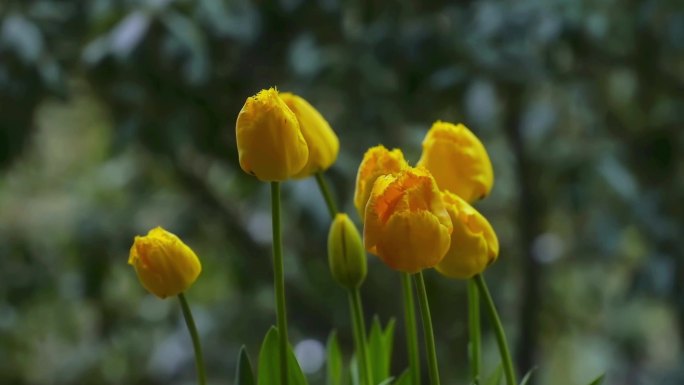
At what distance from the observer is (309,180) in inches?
39.2

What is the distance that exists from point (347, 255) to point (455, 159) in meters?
0.06

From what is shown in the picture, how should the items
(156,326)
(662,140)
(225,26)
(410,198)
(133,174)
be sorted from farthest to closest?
(156,326) < (133,174) < (662,140) < (225,26) < (410,198)

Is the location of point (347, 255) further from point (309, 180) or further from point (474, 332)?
point (309, 180)

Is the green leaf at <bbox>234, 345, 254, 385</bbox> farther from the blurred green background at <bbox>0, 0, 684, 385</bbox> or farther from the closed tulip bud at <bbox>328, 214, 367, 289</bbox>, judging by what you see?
the blurred green background at <bbox>0, 0, 684, 385</bbox>

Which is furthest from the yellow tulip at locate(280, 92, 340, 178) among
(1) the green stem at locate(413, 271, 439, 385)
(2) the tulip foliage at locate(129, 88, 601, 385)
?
(1) the green stem at locate(413, 271, 439, 385)

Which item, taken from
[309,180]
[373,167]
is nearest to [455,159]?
[373,167]

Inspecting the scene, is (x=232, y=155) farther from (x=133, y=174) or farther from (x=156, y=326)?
(x=156, y=326)

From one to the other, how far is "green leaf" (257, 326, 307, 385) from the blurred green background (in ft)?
1.89

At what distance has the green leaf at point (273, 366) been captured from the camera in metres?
0.40

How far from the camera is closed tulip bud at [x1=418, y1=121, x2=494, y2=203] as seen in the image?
16.5 inches

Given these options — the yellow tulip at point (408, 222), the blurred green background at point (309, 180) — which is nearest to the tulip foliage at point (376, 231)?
the yellow tulip at point (408, 222)

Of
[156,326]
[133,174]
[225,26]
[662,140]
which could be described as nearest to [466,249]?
[225,26]

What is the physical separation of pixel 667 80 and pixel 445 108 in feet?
0.83

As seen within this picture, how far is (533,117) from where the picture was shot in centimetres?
117
